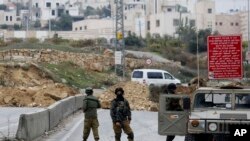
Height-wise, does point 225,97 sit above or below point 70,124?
above

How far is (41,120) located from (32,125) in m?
2.38

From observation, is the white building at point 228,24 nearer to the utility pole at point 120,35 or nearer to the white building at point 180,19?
the white building at point 180,19

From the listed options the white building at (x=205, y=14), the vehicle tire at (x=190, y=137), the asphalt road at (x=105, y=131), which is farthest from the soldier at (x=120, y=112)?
the white building at (x=205, y=14)

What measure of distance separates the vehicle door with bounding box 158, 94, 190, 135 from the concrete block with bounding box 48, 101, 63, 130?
30.9 feet

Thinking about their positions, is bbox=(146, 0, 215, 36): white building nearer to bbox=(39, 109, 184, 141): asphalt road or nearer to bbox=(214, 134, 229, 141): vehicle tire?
bbox=(39, 109, 184, 141): asphalt road

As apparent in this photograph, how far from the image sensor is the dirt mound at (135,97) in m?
43.8

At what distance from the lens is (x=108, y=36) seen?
167 m

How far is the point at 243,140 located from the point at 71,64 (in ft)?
221

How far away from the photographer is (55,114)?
28.8 m

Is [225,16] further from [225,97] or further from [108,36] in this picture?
[225,97]

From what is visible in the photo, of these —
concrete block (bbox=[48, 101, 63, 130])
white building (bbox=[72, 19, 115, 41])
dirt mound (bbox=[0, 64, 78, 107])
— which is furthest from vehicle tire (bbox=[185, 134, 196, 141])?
white building (bbox=[72, 19, 115, 41])

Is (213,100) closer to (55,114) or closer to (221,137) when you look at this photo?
(221,137)

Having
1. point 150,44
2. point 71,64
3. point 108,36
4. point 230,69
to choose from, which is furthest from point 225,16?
point 230,69

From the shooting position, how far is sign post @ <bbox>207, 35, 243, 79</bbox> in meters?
30.2
